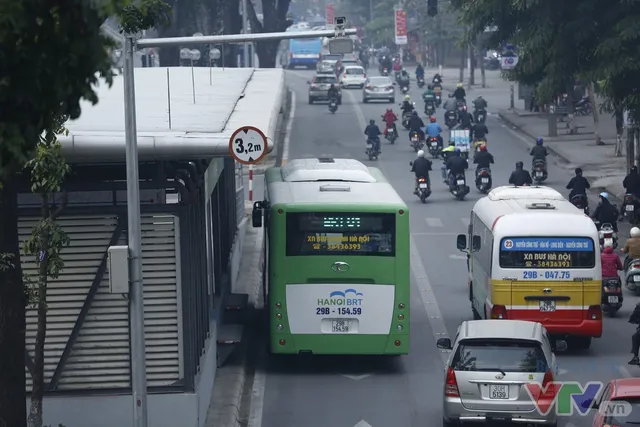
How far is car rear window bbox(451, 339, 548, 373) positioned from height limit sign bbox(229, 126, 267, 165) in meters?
3.39

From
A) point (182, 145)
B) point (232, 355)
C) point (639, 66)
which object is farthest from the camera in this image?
point (639, 66)

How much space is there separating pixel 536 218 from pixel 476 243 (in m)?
2.56

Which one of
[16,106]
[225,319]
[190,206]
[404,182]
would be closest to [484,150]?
[404,182]

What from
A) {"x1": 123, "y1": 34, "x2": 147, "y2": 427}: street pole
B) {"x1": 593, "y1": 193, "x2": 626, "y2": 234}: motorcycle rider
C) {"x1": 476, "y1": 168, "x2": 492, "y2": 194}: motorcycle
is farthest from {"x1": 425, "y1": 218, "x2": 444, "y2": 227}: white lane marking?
{"x1": 123, "y1": 34, "x2": 147, "y2": 427}: street pole

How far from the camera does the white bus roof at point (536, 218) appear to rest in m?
20.0

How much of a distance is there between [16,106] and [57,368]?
8460 mm

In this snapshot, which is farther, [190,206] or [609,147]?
[609,147]

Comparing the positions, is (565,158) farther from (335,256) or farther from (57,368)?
(57,368)

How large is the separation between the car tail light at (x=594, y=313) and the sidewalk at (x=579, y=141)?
62.1ft

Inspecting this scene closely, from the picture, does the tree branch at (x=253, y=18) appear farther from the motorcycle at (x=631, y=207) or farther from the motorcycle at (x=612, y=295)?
the motorcycle at (x=612, y=295)

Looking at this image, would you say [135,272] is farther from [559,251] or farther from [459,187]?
[459,187]

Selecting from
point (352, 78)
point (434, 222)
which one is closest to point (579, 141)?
point (434, 222)

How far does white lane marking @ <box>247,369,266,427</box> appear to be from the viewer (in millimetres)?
17275

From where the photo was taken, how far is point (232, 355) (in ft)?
68.2
